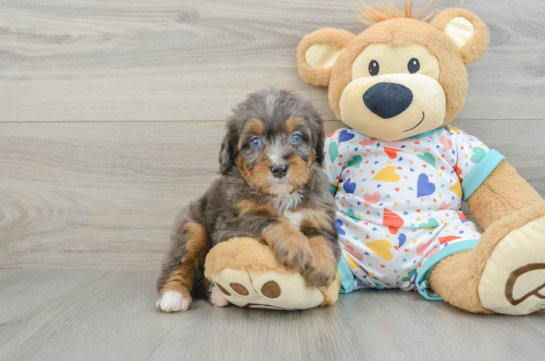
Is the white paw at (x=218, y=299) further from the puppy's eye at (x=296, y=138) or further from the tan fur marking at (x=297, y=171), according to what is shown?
the puppy's eye at (x=296, y=138)

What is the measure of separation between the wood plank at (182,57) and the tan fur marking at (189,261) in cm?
78

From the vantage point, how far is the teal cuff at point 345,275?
1910mm

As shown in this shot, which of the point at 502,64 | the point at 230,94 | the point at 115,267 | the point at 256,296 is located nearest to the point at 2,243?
the point at 115,267

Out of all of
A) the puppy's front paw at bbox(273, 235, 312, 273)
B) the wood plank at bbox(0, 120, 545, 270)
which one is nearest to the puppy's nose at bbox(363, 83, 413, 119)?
the puppy's front paw at bbox(273, 235, 312, 273)

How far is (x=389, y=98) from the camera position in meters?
1.79

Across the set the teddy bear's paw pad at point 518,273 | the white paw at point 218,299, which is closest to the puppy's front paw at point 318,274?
the white paw at point 218,299

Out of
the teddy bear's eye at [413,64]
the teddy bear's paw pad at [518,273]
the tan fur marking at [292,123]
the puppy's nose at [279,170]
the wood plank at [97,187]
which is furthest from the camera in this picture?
the wood plank at [97,187]

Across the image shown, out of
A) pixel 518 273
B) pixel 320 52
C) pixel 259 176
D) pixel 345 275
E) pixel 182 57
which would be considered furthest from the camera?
pixel 182 57

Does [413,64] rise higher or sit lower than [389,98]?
higher

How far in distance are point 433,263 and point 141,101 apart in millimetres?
1761

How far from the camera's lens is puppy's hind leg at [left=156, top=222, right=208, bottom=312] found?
1808 mm

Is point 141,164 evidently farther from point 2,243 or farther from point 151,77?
point 2,243

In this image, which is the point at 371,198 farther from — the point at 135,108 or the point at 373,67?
the point at 135,108

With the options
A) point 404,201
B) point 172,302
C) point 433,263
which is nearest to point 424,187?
point 404,201
